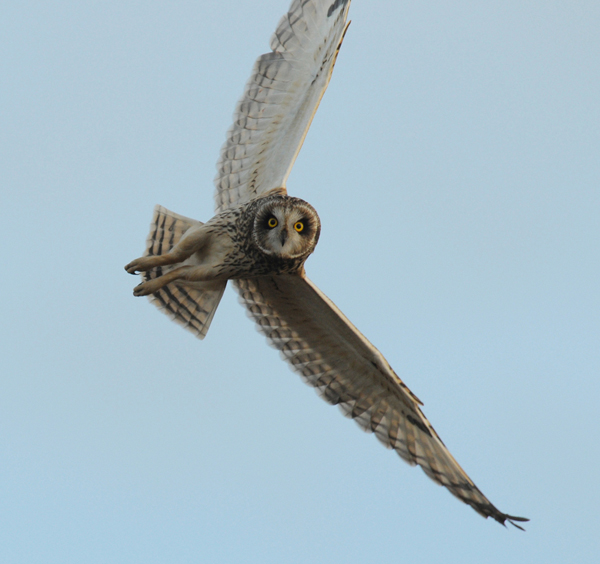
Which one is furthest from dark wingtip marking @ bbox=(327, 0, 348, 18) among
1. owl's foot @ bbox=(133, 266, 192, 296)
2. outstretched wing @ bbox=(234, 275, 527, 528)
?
owl's foot @ bbox=(133, 266, 192, 296)

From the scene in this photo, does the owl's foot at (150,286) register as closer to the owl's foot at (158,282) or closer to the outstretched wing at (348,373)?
the owl's foot at (158,282)

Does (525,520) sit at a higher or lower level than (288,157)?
lower

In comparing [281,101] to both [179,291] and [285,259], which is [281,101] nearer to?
[285,259]

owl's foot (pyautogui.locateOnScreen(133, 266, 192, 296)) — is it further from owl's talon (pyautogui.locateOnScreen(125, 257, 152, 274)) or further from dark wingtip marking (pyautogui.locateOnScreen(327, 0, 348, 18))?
dark wingtip marking (pyautogui.locateOnScreen(327, 0, 348, 18))

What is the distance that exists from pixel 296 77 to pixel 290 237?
1.36 m

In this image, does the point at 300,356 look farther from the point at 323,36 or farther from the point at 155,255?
the point at 323,36

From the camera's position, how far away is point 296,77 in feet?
24.6

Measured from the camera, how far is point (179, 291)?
809 centimetres

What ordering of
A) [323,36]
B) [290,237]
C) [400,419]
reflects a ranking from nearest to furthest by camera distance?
1. [290,237]
2. [323,36]
3. [400,419]

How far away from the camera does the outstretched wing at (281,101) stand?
290 inches

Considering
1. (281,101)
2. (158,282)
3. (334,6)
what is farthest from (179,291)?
(334,6)

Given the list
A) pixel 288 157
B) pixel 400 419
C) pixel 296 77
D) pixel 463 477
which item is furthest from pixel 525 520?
pixel 296 77

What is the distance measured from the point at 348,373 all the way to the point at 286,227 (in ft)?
5.34

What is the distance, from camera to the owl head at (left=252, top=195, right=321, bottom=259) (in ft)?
22.6
